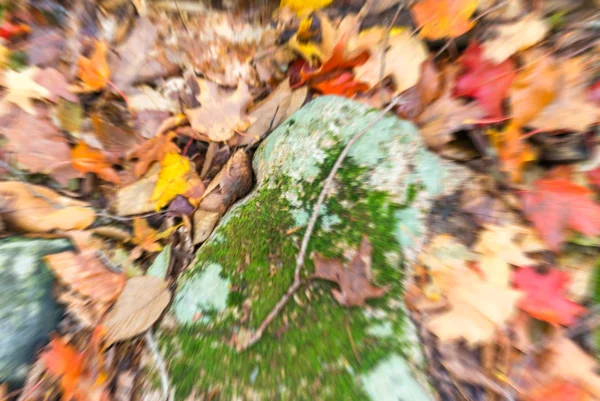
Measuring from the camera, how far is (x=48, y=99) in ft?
4.04

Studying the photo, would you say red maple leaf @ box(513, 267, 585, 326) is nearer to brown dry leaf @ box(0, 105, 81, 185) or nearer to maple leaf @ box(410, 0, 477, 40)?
maple leaf @ box(410, 0, 477, 40)

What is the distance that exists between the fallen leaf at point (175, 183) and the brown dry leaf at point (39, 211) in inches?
9.7

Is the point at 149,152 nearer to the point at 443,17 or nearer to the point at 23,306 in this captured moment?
the point at 23,306

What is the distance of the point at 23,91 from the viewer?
1222 mm

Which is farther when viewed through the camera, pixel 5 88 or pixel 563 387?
pixel 5 88

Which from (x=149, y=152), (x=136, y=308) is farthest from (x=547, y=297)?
(x=149, y=152)

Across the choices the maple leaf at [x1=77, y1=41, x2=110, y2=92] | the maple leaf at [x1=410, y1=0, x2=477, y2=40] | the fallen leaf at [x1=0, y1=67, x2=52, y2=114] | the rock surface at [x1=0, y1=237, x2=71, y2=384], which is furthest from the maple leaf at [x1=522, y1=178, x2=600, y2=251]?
the fallen leaf at [x1=0, y1=67, x2=52, y2=114]

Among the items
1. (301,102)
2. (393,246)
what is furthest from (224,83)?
(393,246)

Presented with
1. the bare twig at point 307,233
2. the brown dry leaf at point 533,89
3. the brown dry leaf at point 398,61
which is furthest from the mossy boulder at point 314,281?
the brown dry leaf at point 533,89

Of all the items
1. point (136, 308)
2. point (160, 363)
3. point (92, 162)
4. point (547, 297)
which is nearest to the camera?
point (547, 297)

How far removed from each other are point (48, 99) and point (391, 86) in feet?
4.30

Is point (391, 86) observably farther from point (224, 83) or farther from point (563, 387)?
point (563, 387)

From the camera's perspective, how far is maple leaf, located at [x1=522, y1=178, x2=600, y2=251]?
0.77m

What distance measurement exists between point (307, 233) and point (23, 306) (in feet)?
2.87
